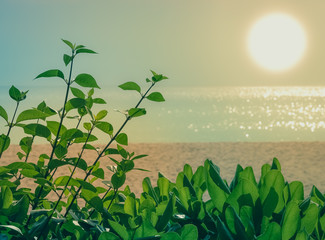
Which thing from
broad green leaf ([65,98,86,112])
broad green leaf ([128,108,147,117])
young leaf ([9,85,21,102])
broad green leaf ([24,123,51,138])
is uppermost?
broad green leaf ([128,108,147,117])

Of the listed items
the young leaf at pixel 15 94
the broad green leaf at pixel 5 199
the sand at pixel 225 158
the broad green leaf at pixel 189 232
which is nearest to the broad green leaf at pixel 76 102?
the young leaf at pixel 15 94

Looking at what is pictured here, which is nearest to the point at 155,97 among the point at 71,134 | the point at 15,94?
the point at 71,134

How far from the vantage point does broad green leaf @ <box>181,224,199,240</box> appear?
1.17 m

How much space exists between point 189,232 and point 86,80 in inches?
20.9

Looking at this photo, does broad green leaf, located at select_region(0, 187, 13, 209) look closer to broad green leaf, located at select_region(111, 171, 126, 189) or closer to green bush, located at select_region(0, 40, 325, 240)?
green bush, located at select_region(0, 40, 325, 240)

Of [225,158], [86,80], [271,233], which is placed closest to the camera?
[271,233]


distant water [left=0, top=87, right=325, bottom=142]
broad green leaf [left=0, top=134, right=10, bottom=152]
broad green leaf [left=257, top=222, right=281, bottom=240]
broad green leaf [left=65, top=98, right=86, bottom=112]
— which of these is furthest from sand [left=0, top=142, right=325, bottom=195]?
broad green leaf [left=257, top=222, right=281, bottom=240]

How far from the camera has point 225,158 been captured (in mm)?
10141

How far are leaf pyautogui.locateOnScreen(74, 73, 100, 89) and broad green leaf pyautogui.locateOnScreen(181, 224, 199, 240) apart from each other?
1.60 ft

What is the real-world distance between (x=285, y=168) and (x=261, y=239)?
8.52 metres

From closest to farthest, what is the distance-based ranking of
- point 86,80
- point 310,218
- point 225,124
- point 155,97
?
point 310,218
point 86,80
point 155,97
point 225,124

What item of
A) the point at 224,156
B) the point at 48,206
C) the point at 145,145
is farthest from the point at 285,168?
the point at 48,206

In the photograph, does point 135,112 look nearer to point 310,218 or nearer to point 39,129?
point 39,129

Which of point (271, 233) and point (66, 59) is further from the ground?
point (66, 59)
